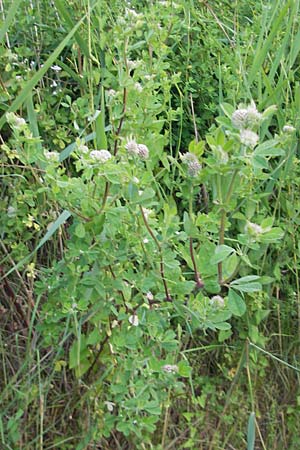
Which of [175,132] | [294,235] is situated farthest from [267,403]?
[175,132]

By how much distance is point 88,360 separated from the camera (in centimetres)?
150

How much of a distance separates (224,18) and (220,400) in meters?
1.00

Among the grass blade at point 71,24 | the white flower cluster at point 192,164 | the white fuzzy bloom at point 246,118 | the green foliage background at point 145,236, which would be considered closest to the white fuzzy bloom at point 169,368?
the green foliage background at point 145,236

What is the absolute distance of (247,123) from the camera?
1.08 metres

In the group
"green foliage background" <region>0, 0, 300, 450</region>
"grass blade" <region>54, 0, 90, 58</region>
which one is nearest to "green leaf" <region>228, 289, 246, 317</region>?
"green foliage background" <region>0, 0, 300, 450</region>

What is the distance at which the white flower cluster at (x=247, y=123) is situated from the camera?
108 centimetres

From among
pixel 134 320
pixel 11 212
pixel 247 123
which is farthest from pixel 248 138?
pixel 11 212

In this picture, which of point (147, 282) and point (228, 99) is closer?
point (147, 282)

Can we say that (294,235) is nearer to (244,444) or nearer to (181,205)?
(181,205)

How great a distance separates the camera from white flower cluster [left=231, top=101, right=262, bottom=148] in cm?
108

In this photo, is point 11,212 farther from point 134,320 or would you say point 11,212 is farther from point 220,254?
point 220,254

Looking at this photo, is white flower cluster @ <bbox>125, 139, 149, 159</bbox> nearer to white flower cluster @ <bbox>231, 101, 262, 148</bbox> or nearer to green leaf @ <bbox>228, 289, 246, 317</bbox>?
white flower cluster @ <bbox>231, 101, 262, 148</bbox>

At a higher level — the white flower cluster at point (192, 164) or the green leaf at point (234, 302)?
the white flower cluster at point (192, 164)

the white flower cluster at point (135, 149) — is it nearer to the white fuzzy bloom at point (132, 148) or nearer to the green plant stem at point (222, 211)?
the white fuzzy bloom at point (132, 148)
